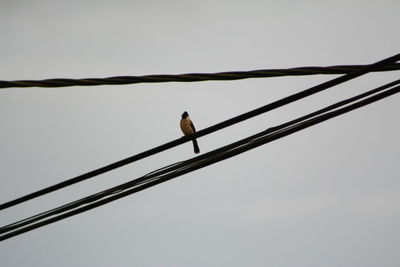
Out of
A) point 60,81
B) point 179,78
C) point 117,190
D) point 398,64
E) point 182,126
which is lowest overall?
point 117,190

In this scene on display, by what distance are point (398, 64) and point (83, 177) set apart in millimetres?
2064

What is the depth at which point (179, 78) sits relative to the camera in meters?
2.46

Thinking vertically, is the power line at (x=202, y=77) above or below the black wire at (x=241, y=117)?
above

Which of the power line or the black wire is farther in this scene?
the power line

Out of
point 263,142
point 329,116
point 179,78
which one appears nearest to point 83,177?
point 179,78

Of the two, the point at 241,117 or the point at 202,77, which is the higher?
the point at 202,77

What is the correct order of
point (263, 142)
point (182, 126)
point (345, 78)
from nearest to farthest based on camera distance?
1. point (345, 78)
2. point (263, 142)
3. point (182, 126)

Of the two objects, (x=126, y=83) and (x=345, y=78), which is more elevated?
(x=126, y=83)

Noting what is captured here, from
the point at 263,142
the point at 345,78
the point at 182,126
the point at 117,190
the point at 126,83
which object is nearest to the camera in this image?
the point at 345,78

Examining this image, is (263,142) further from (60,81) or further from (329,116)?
(60,81)

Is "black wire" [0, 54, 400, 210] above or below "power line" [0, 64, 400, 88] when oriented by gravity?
below

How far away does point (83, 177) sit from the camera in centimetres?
263

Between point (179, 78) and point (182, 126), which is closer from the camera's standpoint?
point (179, 78)

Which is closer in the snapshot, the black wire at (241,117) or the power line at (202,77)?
the black wire at (241,117)
